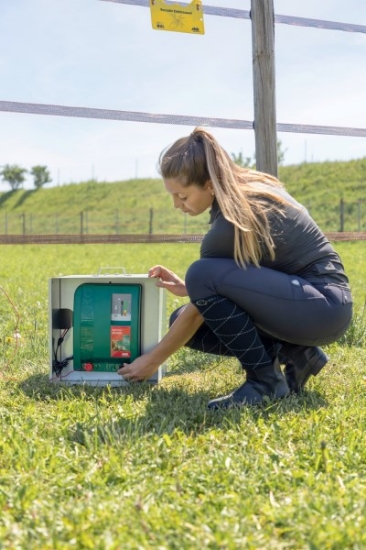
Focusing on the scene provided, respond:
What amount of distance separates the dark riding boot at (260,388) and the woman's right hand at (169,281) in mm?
481

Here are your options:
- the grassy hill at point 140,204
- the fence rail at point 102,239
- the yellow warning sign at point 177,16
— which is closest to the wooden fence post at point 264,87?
the yellow warning sign at point 177,16

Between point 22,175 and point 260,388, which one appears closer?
point 260,388

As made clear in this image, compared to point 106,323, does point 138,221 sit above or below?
above

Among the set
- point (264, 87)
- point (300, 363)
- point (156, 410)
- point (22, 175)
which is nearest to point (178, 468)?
point (156, 410)

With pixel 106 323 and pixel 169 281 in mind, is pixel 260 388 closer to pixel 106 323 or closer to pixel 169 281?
pixel 169 281

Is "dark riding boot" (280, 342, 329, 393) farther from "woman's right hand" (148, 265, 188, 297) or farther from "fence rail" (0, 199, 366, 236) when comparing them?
"fence rail" (0, 199, 366, 236)


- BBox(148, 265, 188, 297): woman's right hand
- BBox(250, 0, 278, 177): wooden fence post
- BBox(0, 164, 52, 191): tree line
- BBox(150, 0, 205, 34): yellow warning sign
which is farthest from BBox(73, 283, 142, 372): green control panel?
BBox(0, 164, 52, 191): tree line

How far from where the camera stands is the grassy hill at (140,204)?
29.0 metres

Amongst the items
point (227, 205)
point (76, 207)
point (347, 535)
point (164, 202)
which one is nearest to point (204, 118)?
point (227, 205)

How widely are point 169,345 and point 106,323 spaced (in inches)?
17.3

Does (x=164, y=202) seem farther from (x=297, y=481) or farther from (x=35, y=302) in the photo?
(x=297, y=481)

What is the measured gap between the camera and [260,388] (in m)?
2.74

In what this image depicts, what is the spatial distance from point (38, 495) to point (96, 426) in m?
0.54

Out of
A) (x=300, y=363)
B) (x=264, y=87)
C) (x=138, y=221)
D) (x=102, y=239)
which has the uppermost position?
(x=264, y=87)
